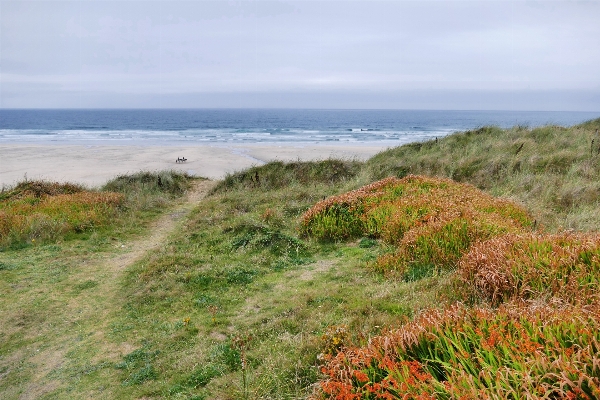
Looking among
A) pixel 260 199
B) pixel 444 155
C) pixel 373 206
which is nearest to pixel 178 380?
pixel 373 206

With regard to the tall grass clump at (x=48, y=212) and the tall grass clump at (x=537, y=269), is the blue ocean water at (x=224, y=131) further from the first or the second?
the tall grass clump at (x=48, y=212)

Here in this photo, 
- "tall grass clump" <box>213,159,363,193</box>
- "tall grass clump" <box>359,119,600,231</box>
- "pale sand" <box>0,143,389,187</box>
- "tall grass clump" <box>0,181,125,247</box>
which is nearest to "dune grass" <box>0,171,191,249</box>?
"tall grass clump" <box>0,181,125,247</box>

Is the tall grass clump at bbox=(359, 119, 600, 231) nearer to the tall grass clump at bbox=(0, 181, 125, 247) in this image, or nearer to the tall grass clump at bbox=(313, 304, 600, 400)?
the tall grass clump at bbox=(313, 304, 600, 400)

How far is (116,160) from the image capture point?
128ft

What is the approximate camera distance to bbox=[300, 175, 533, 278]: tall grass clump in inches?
298

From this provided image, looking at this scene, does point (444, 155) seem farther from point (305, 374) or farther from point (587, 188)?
point (305, 374)

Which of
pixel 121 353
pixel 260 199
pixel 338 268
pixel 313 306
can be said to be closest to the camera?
pixel 121 353

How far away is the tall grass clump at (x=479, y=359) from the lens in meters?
3.12

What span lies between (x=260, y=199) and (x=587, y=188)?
9.94 m

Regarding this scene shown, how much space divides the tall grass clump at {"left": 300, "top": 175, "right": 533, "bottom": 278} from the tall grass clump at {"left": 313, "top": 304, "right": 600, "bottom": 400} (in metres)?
3.02

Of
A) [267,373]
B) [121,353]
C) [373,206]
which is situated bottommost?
[121,353]


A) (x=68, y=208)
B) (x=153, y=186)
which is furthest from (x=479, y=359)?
(x=153, y=186)

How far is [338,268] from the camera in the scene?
27.1 ft

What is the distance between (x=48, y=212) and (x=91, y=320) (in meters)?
8.01
